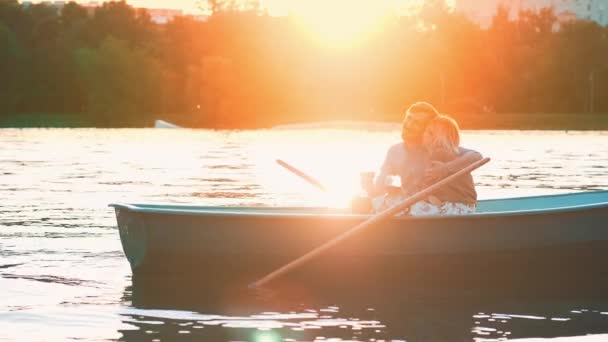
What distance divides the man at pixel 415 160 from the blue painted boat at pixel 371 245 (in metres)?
0.53

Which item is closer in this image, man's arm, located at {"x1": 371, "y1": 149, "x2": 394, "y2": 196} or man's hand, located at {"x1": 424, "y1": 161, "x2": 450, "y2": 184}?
man's hand, located at {"x1": 424, "y1": 161, "x2": 450, "y2": 184}

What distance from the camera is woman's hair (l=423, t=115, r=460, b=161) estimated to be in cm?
1075

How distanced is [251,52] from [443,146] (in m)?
85.0

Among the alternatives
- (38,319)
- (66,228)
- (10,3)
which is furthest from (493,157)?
(10,3)

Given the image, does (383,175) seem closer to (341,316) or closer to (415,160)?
(415,160)

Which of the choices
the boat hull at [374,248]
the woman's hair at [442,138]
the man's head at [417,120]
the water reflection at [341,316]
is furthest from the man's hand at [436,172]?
the water reflection at [341,316]

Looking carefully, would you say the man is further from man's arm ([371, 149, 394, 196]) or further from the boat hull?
the boat hull

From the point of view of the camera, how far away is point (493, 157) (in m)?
39.7

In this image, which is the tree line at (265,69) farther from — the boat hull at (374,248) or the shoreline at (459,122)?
the boat hull at (374,248)

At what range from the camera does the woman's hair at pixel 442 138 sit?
35.3 feet

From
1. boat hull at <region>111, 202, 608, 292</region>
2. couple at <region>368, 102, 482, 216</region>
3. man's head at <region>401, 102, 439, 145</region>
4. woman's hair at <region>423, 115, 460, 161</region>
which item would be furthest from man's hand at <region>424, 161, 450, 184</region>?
boat hull at <region>111, 202, 608, 292</region>

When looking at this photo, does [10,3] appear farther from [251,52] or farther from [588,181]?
[588,181]

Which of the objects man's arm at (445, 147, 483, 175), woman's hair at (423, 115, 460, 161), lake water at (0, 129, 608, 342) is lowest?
lake water at (0, 129, 608, 342)

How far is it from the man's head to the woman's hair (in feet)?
0.41
